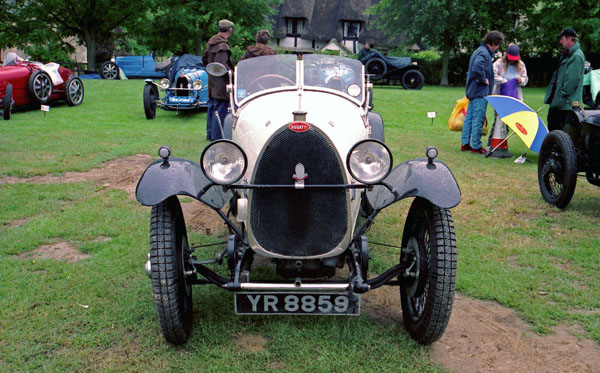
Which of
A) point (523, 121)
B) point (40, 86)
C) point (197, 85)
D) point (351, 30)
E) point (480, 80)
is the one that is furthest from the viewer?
point (351, 30)

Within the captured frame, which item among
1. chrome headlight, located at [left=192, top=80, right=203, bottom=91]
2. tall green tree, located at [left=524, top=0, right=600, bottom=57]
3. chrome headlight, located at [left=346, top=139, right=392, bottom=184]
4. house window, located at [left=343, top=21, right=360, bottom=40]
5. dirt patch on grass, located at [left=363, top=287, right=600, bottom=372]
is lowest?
dirt patch on grass, located at [left=363, top=287, right=600, bottom=372]

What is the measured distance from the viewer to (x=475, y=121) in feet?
27.7

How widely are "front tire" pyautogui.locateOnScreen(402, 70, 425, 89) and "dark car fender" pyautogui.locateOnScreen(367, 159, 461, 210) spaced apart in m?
20.7

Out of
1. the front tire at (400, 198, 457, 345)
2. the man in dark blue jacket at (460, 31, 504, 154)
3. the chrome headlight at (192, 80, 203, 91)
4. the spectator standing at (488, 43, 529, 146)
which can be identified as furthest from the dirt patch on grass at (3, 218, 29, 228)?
the chrome headlight at (192, 80, 203, 91)

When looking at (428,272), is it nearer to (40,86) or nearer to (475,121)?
(475,121)

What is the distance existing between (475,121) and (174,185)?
6706 millimetres

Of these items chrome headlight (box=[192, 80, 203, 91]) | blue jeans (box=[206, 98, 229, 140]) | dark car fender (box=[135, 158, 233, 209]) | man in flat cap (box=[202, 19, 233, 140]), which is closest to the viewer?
dark car fender (box=[135, 158, 233, 209])

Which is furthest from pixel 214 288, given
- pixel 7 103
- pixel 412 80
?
pixel 412 80

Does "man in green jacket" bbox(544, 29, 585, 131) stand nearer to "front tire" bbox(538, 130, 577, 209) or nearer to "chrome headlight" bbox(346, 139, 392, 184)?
"front tire" bbox(538, 130, 577, 209)

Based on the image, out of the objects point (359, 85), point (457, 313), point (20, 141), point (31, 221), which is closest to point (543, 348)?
point (457, 313)

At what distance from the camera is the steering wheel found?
12.3ft

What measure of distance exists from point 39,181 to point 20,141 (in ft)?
10.2

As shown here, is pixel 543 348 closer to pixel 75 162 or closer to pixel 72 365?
pixel 72 365

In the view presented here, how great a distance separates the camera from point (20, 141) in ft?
29.2
